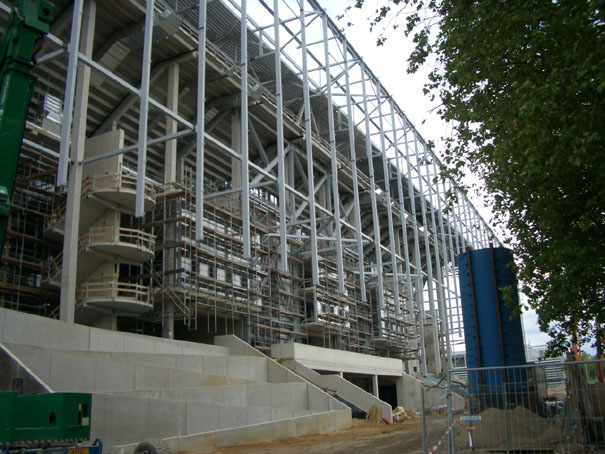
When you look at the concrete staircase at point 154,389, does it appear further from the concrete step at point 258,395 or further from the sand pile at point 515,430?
the sand pile at point 515,430

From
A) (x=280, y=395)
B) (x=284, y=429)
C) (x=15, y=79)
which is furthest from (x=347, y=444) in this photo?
(x=15, y=79)

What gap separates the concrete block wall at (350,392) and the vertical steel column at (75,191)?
40.1 ft

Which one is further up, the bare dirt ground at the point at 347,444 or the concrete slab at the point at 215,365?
the concrete slab at the point at 215,365

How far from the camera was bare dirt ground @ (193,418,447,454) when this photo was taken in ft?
51.5

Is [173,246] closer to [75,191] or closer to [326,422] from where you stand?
[75,191]

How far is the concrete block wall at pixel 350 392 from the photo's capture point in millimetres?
28438

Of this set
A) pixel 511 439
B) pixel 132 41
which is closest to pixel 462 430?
pixel 511 439

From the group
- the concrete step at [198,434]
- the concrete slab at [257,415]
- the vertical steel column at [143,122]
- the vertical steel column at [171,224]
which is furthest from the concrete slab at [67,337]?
the vertical steel column at [171,224]

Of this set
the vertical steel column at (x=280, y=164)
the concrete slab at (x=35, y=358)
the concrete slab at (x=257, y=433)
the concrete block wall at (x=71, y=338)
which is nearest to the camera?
the concrete slab at (x=35, y=358)

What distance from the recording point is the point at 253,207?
3697 centimetres

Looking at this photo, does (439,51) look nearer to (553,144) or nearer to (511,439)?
(553,144)

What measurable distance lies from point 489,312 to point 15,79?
38.8 ft

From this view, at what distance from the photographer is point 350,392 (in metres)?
29.0

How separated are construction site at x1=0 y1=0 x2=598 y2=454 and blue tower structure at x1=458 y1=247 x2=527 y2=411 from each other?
0.63ft
